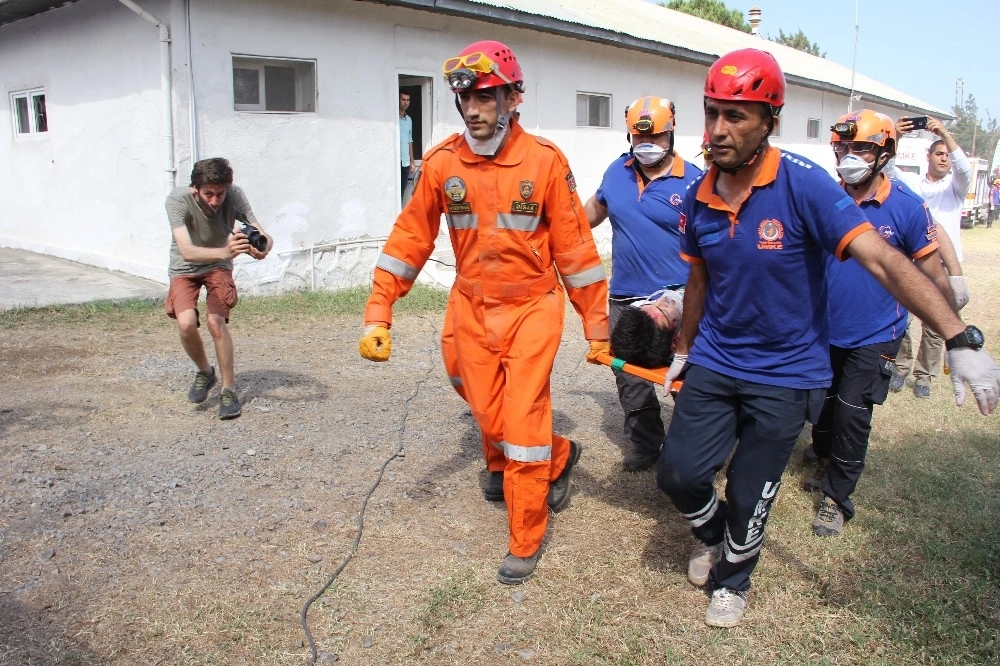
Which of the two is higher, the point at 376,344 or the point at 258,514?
the point at 376,344

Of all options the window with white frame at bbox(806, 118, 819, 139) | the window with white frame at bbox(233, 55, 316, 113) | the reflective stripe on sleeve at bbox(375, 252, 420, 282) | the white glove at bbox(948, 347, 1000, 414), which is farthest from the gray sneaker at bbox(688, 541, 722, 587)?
the window with white frame at bbox(806, 118, 819, 139)

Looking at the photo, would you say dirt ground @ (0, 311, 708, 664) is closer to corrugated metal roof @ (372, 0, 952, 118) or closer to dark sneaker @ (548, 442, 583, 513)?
dark sneaker @ (548, 442, 583, 513)

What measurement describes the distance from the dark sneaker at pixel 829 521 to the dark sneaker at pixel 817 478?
538 mm

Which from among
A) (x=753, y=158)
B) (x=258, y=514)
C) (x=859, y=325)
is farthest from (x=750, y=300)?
(x=258, y=514)

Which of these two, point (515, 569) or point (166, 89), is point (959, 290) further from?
point (166, 89)

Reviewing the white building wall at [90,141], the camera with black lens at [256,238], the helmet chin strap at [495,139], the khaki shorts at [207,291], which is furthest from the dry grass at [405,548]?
the white building wall at [90,141]

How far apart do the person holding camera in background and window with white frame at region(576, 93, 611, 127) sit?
8.87 metres

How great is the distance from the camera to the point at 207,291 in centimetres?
560

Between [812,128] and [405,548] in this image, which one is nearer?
[405,548]

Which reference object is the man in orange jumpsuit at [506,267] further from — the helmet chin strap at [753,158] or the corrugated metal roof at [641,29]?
the corrugated metal roof at [641,29]

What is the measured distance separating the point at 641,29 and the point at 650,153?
12062 millimetres

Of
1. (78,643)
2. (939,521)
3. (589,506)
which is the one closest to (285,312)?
(589,506)

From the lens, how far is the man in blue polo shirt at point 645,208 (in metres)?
4.55

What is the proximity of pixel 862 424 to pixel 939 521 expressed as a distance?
0.69 metres
